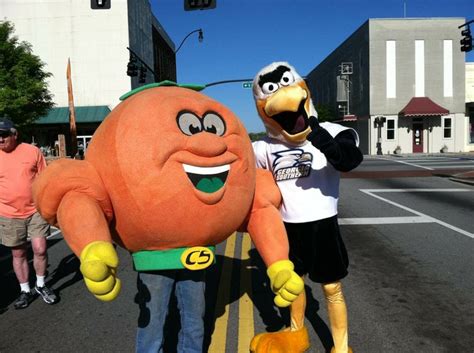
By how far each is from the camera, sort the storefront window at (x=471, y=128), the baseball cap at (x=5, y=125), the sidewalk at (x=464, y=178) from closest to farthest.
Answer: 1. the baseball cap at (x=5, y=125)
2. the sidewalk at (x=464, y=178)
3. the storefront window at (x=471, y=128)

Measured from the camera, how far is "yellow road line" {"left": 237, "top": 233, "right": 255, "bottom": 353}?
137 inches

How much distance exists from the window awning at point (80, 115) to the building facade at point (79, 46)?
71mm

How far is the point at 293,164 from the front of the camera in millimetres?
2889

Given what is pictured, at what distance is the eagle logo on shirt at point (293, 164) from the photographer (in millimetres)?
2879

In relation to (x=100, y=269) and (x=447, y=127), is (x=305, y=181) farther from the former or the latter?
(x=447, y=127)

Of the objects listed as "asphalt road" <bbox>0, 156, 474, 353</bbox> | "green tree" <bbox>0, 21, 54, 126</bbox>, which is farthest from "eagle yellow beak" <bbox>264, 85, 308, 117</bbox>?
"green tree" <bbox>0, 21, 54, 126</bbox>

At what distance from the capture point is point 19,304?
4.32m

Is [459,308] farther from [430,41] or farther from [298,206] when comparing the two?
[430,41]

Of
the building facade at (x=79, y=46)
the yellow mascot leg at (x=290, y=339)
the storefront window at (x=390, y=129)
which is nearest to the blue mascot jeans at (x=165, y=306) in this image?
the yellow mascot leg at (x=290, y=339)

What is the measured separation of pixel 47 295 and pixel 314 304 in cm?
273

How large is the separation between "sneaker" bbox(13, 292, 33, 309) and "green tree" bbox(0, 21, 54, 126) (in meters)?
22.4

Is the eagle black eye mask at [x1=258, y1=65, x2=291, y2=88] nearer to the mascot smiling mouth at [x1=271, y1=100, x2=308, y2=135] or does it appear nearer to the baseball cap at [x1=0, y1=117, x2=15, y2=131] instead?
the mascot smiling mouth at [x1=271, y1=100, x2=308, y2=135]

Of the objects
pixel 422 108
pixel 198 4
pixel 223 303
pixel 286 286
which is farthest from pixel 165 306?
pixel 422 108

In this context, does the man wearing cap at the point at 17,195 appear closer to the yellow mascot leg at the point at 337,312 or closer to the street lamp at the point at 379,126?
the yellow mascot leg at the point at 337,312
